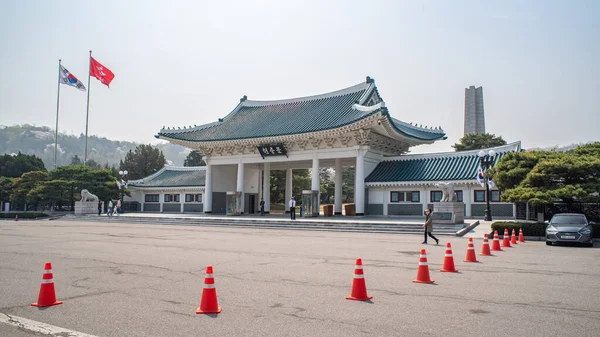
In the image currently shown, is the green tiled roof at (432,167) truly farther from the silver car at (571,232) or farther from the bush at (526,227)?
the silver car at (571,232)

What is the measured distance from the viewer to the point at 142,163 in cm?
7344

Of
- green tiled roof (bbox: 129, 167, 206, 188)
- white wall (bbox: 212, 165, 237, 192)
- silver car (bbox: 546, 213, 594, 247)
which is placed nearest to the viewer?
silver car (bbox: 546, 213, 594, 247)

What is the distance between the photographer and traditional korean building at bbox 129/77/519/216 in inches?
1252

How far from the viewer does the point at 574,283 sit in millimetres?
8828

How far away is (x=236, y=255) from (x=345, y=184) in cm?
6225

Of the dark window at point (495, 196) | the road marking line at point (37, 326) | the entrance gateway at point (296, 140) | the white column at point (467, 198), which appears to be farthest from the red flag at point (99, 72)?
the road marking line at point (37, 326)

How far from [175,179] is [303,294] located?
138ft

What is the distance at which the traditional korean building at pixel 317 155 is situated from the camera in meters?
31.8

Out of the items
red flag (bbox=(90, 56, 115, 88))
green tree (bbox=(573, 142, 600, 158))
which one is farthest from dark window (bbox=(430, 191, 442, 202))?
red flag (bbox=(90, 56, 115, 88))

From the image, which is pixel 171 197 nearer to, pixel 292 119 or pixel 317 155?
pixel 292 119

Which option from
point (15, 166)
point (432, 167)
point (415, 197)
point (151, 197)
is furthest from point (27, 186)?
point (432, 167)

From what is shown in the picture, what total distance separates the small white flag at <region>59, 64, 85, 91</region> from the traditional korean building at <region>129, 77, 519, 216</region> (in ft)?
37.4

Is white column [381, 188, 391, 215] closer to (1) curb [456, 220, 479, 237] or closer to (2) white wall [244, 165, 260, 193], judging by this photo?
(1) curb [456, 220, 479, 237]

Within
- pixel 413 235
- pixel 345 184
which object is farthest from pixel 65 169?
pixel 345 184
